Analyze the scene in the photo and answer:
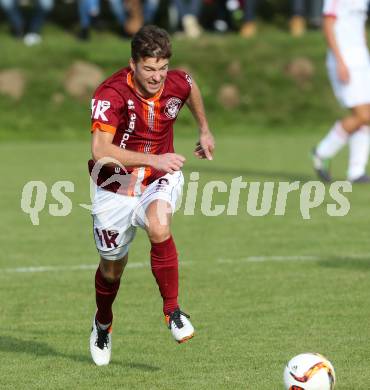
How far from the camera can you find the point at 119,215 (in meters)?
6.48

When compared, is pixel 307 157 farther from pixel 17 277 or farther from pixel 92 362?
pixel 92 362

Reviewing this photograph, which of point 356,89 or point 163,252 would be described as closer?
point 163,252

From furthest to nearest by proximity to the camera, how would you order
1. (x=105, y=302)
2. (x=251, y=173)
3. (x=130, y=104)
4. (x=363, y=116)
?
(x=251, y=173) < (x=363, y=116) < (x=105, y=302) < (x=130, y=104)

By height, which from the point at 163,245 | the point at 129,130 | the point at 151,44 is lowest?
the point at 163,245

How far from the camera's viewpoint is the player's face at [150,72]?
6195mm

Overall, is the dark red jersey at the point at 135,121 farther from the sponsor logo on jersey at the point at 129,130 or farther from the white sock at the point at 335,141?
the white sock at the point at 335,141

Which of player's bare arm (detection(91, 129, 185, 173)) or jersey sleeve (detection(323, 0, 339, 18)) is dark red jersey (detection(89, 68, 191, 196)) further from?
jersey sleeve (detection(323, 0, 339, 18))

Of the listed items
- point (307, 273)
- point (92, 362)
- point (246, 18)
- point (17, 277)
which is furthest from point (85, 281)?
point (246, 18)

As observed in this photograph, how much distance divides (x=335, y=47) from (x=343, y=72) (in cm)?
29

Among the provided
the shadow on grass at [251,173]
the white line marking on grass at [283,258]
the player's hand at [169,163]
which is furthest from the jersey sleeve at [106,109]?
the shadow on grass at [251,173]

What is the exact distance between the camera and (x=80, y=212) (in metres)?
12.6

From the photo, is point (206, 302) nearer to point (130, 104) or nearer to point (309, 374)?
point (130, 104)

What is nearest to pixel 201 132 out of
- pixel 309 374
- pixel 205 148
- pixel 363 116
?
pixel 205 148

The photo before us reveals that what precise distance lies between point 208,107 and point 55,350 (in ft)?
51.3
